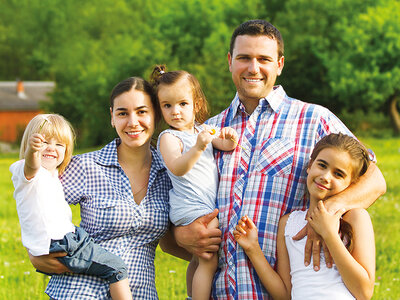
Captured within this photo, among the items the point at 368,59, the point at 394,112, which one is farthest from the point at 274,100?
the point at 394,112

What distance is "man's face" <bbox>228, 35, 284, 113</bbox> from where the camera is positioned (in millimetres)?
3670

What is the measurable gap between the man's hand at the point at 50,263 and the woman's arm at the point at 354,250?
5.04ft

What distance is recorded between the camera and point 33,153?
307 cm

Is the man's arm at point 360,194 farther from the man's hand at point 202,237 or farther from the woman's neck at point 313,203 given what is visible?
the man's hand at point 202,237

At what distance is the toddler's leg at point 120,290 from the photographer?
3404 millimetres

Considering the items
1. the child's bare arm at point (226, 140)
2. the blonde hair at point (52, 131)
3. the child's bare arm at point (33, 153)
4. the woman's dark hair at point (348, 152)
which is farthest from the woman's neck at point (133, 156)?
the woman's dark hair at point (348, 152)

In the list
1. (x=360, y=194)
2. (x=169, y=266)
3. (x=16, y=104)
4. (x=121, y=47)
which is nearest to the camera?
(x=360, y=194)

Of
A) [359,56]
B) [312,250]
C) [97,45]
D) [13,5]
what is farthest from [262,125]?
[13,5]

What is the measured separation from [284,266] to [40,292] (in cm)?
293

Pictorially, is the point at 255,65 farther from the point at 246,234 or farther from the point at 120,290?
the point at 120,290

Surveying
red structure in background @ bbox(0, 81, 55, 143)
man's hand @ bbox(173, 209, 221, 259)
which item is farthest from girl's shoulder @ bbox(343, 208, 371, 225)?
red structure in background @ bbox(0, 81, 55, 143)

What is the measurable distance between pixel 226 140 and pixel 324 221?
3.02ft

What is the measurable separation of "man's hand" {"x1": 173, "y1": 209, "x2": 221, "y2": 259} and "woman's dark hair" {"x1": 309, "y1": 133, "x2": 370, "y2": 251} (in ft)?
2.49

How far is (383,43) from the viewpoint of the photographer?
28422 mm
